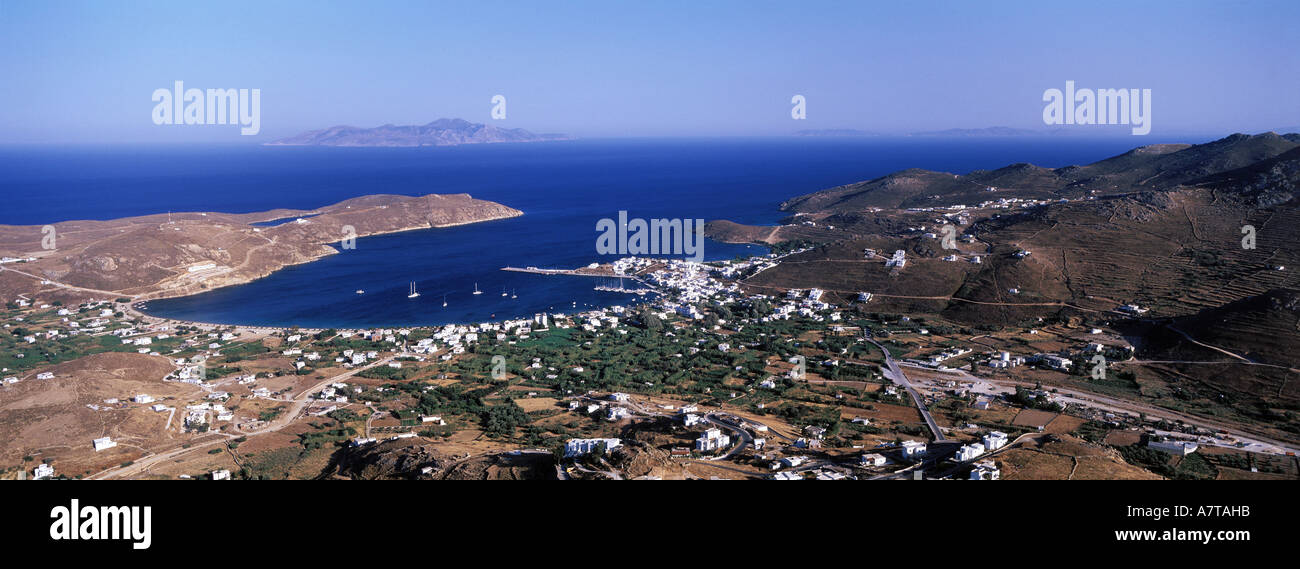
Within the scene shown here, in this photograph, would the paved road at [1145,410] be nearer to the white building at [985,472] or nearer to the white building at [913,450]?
the white building at [913,450]

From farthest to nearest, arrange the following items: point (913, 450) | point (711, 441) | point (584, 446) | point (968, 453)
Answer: point (711, 441) → point (913, 450) → point (584, 446) → point (968, 453)

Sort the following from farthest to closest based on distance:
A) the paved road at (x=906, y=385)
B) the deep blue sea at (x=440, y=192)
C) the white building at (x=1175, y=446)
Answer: the deep blue sea at (x=440, y=192)
the paved road at (x=906, y=385)
the white building at (x=1175, y=446)

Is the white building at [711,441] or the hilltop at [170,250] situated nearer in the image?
the white building at [711,441]

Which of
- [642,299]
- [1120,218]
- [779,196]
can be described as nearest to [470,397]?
[642,299]

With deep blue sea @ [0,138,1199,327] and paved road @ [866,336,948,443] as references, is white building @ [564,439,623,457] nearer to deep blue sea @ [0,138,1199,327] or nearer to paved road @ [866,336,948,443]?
paved road @ [866,336,948,443]

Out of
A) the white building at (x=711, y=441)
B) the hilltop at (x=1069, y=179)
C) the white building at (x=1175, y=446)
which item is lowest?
the white building at (x=1175, y=446)

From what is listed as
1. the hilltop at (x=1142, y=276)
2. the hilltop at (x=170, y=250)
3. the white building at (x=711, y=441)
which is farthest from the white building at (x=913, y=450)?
the hilltop at (x=170, y=250)

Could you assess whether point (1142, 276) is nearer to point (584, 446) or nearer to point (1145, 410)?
point (1145, 410)

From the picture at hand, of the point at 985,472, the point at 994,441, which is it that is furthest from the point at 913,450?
the point at 985,472

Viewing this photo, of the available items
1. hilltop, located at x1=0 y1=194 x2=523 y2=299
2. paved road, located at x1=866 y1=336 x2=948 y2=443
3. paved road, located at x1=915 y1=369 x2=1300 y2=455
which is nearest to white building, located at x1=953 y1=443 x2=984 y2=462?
paved road, located at x1=866 y1=336 x2=948 y2=443
